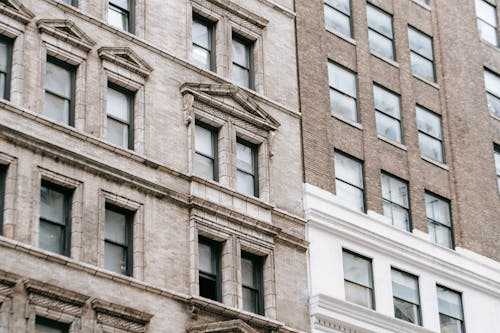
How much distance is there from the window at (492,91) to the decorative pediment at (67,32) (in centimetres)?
1996

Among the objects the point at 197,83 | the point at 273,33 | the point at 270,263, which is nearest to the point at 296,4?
the point at 273,33

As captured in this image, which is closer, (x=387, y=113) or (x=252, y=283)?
(x=252, y=283)

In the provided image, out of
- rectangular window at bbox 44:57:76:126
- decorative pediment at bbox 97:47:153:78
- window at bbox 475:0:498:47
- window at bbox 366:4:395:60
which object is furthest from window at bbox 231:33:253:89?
window at bbox 475:0:498:47

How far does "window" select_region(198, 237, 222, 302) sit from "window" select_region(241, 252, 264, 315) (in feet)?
3.29

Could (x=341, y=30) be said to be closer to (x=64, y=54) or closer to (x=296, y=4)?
(x=296, y=4)

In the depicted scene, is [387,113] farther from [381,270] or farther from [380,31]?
[381,270]

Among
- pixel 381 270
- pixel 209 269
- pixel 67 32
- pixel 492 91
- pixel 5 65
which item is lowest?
pixel 209 269

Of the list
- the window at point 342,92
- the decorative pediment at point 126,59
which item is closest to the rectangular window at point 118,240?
the decorative pediment at point 126,59

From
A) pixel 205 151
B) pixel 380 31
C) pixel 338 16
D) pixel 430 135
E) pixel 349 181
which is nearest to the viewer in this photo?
pixel 205 151

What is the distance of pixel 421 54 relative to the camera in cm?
4988

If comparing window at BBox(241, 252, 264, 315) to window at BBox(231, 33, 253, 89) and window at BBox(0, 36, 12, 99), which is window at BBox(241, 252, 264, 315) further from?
window at BBox(0, 36, 12, 99)

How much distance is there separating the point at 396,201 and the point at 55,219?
14.9m

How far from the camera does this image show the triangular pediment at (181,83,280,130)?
130 ft

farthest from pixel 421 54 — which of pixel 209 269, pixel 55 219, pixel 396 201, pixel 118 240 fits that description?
pixel 55 219
